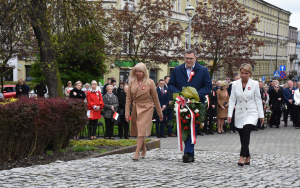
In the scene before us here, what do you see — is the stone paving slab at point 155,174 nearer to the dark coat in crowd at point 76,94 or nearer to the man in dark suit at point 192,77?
the man in dark suit at point 192,77

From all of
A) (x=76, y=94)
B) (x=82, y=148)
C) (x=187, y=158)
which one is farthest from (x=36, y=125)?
(x=76, y=94)

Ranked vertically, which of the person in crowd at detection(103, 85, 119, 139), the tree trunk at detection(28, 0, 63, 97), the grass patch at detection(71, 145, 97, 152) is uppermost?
the tree trunk at detection(28, 0, 63, 97)

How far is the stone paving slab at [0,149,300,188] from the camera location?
22.9 feet

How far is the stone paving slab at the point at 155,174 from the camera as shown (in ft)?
22.9

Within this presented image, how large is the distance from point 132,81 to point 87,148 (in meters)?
2.12

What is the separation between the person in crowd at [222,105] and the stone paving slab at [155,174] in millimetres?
10074

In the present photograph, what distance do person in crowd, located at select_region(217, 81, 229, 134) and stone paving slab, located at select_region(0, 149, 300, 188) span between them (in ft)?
33.1

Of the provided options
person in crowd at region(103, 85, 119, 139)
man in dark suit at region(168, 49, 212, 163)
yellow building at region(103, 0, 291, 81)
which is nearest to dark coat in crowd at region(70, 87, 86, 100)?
person in crowd at region(103, 85, 119, 139)

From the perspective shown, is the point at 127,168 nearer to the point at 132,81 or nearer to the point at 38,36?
the point at 132,81

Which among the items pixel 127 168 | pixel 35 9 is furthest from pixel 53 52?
pixel 127 168

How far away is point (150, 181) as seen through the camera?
282 inches

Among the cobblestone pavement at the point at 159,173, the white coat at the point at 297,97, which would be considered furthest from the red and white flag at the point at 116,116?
the white coat at the point at 297,97

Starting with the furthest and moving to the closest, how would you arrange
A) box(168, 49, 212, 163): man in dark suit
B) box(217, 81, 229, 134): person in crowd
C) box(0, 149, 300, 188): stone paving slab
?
1. box(217, 81, 229, 134): person in crowd
2. box(168, 49, 212, 163): man in dark suit
3. box(0, 149, 300, 188): stone paving slab

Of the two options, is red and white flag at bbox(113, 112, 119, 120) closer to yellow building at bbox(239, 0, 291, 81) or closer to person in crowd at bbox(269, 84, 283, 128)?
person in crowd at bbox(269, 84, 283, 128)
